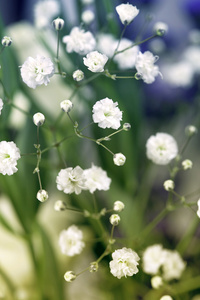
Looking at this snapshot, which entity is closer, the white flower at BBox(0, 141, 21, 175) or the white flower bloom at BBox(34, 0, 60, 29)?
the white flower at BBox(0, 141, 21, 175)

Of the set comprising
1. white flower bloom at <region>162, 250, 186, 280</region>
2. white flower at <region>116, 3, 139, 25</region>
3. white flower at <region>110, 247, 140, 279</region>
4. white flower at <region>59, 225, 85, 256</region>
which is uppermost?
white flower at <region>116, 3, 139, 25</region>

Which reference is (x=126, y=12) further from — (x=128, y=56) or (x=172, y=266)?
(x=172, y=266)

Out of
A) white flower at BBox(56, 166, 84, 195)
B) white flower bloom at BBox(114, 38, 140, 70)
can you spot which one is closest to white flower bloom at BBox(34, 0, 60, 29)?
white flower bloom at BBox(114, 38, 140, 70)

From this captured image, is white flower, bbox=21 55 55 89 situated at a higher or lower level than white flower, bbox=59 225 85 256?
higher

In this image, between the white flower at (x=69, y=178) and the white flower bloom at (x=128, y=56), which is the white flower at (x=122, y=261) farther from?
the white flower bloom at (x=128, y=56)

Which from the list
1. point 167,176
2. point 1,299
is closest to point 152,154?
point 1,299

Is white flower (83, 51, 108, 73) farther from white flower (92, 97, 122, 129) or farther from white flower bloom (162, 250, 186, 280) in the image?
white flower bloom (162, 250, 186, 280)

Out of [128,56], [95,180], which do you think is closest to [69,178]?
[95,180]

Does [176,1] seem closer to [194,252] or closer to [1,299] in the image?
[194,252]
